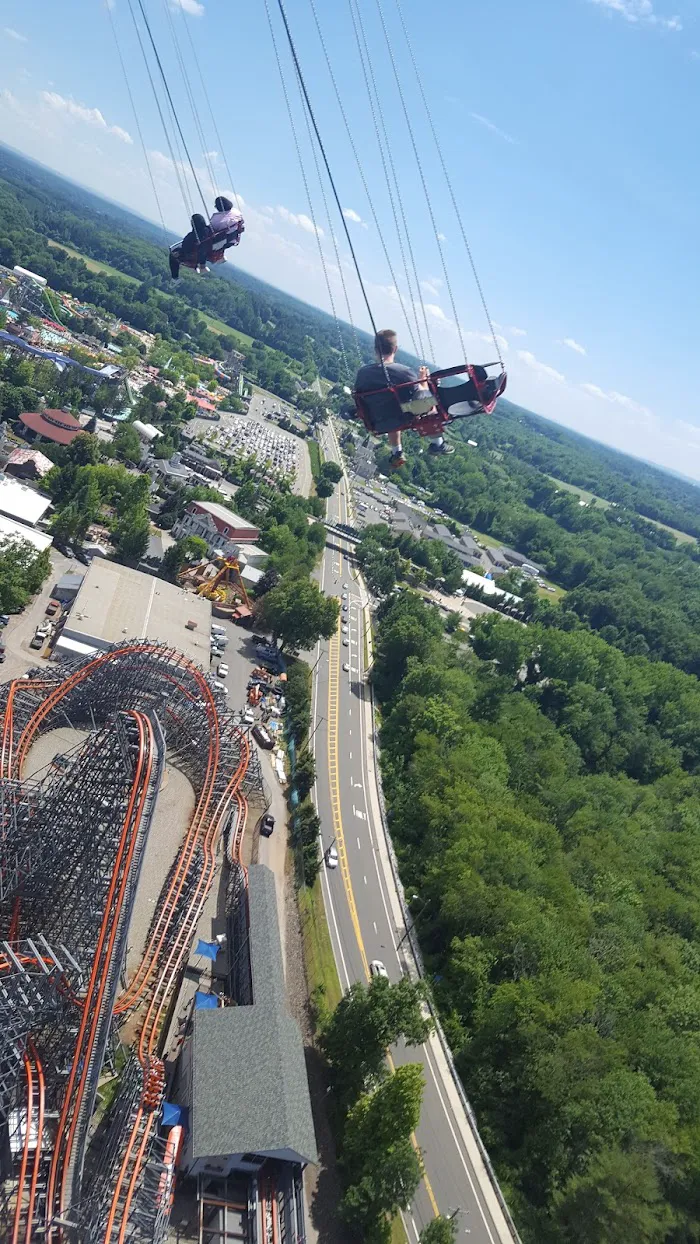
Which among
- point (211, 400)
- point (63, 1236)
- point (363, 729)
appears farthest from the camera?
point (211, 400)

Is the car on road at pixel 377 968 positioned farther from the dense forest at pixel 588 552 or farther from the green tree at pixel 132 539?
the dense forest at pixel 588 552

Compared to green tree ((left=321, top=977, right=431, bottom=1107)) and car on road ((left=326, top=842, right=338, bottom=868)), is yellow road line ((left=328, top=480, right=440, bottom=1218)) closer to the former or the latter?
car on road ((left=326, top=842, right=338, bottom=868))

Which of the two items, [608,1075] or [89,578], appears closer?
[608,1075]

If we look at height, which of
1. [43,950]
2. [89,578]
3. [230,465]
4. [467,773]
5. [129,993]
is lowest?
[129,993]

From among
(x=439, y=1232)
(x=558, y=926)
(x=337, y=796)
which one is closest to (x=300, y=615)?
(x=337, y=796)

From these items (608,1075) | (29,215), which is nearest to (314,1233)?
(608,1075)

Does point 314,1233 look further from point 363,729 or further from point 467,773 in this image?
point 363,729

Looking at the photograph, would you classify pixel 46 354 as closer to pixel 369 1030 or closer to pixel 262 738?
pixel 262 738
